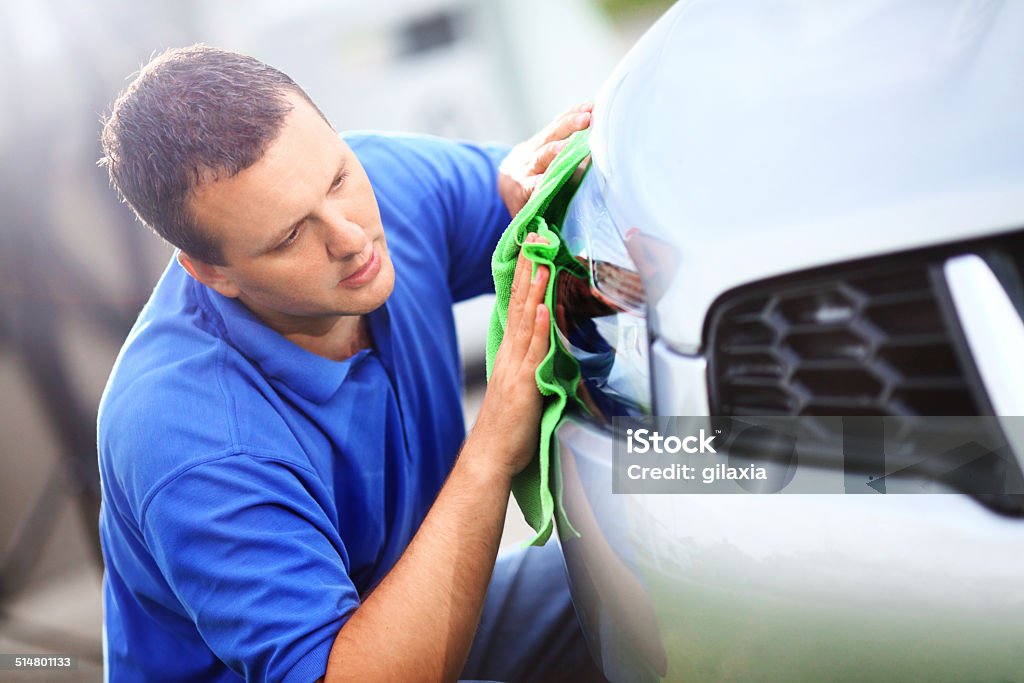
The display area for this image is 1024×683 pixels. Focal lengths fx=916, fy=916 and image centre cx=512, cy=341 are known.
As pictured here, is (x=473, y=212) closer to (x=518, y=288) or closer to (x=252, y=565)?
(x=518, y=288)

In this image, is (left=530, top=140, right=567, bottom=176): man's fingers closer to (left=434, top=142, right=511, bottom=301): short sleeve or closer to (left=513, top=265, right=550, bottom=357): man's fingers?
(left=513, top=265, right=550, bottom=357): man's fingers

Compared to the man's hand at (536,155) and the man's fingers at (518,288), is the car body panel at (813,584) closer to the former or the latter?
the man's fingers at (518,288)

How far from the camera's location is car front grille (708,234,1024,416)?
1.92 feet

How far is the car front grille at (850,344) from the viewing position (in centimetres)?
59

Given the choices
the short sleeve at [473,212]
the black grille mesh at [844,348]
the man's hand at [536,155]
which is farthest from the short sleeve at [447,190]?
the black grille mesh at [844,348]

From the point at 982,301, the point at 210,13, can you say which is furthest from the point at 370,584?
the point at 210,13

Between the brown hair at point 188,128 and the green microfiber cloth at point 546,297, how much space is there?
0.98 ft

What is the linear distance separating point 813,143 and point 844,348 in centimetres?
14

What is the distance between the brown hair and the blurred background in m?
0.95

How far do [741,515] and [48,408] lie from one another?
186 cm

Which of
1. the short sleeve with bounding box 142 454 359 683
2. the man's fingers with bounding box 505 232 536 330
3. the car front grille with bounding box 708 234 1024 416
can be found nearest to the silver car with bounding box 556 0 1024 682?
the car front grille with bounding box 708 234 1024 416

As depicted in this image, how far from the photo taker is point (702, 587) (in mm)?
693

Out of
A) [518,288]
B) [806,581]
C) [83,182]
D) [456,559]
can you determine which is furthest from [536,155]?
[83,182]

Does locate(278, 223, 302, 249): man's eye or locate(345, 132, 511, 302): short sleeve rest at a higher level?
locate(345, 132, 511, 302): short sleeve
